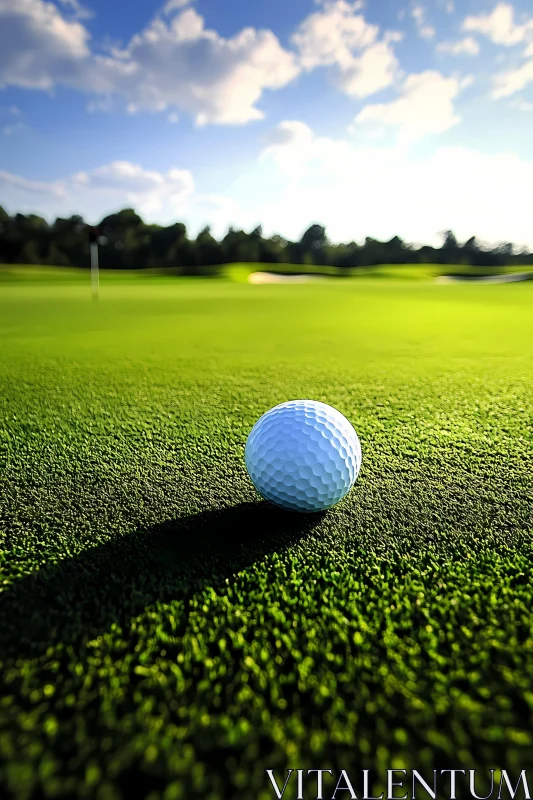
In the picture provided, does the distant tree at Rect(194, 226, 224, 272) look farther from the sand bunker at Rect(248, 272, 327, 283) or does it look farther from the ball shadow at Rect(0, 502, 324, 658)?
the ball shadow at Rect(0, 502, 324, 658)

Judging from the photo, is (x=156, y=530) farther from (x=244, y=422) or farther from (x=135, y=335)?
(x=135, y=335)

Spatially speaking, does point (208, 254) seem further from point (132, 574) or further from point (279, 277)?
point (132, 574)

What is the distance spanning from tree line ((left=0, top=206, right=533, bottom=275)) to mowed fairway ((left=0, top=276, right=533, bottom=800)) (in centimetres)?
4614

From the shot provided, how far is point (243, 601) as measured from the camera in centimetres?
139

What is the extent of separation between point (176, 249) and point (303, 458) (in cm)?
5005

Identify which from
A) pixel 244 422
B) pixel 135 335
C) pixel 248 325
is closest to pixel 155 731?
pixel 244 422

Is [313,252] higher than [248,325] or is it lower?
higher

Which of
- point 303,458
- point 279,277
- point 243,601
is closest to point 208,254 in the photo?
point 279,277

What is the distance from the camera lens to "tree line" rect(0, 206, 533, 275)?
45906 mm

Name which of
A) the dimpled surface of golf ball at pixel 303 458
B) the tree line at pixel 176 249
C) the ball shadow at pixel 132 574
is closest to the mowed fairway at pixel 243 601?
the ball shadow at pixel 132 574

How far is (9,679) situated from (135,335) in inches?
210

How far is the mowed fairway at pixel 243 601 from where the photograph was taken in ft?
3.27

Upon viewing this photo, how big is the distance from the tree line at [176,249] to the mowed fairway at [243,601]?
46142mm

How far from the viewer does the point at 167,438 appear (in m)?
2.63
